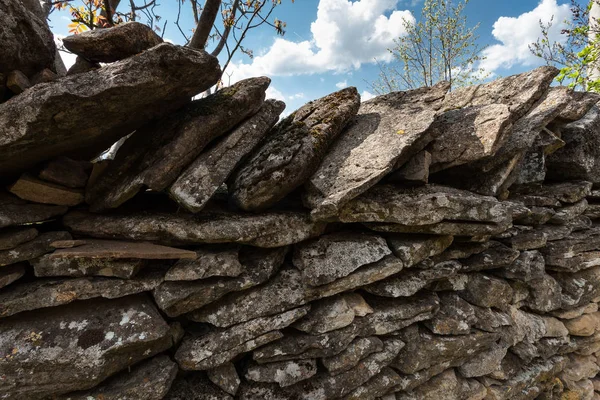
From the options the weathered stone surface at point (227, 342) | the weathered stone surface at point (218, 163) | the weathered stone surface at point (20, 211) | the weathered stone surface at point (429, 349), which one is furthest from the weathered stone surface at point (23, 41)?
the weathered stone surface at point (429, 349)

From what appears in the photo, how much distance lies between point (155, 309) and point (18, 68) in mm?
3221

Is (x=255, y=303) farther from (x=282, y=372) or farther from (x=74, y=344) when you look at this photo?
(x=74, y=344)

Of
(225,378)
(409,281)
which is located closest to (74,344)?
(225,378)

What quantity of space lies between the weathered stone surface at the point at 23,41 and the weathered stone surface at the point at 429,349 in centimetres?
612

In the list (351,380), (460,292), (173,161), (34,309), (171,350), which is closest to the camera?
(34,309)

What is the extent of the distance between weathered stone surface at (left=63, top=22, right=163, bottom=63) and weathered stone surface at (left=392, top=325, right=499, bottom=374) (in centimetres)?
545

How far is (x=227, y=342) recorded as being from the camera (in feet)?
12.0

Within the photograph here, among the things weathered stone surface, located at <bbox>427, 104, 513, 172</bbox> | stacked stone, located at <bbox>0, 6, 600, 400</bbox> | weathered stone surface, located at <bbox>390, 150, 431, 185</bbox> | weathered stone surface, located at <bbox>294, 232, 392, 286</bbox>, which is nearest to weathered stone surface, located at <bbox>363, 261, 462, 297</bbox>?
stacked stone, located at <bbox>0, 6, 600, 400</bbox>

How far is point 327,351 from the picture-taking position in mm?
3998

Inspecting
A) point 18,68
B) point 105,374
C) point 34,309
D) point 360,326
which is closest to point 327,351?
point 360,326

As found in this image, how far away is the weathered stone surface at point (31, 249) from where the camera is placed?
317 centimetres

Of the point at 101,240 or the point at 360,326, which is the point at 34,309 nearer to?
the point at 101,240

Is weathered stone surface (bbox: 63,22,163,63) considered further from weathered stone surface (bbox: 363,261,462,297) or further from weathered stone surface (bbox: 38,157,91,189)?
weathered stone surface (bbox: 363,261,462,297)

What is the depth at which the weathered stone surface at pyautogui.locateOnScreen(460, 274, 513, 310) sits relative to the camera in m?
5.08
